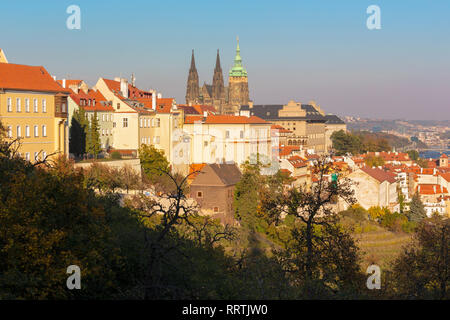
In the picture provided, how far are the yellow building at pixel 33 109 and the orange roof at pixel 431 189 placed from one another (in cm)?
6390

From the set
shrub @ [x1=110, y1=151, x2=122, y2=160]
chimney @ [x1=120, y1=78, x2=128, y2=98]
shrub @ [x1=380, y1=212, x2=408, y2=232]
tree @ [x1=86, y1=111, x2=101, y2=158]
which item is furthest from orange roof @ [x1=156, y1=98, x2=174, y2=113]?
shrub @ [x1=380, y1=212, x2=408, y2=232]

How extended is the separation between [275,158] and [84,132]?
33.3 metres

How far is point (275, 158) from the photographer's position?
280 ft

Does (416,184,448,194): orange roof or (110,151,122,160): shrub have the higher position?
(110,151,122,160): shrub

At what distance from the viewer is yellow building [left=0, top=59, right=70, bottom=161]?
159 feet

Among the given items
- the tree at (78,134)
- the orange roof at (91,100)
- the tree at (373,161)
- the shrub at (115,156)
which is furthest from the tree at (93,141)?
the tree at (373,161)

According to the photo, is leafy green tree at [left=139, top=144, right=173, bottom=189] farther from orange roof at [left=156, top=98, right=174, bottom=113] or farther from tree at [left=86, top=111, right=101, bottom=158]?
orange roof at [left=156, top=98, right=174, bottom=113]

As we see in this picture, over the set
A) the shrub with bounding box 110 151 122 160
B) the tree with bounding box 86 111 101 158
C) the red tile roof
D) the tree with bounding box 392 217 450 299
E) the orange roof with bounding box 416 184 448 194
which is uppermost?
the tree with bounding box 86 111 101 158

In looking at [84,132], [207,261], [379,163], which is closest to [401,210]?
[379,163]

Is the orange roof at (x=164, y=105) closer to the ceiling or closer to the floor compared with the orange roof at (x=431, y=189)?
closer to the ceiling

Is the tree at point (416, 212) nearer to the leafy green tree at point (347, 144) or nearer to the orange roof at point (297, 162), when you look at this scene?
the orange roof at point (297, 162)

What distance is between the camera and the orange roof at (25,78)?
48.8 meters
